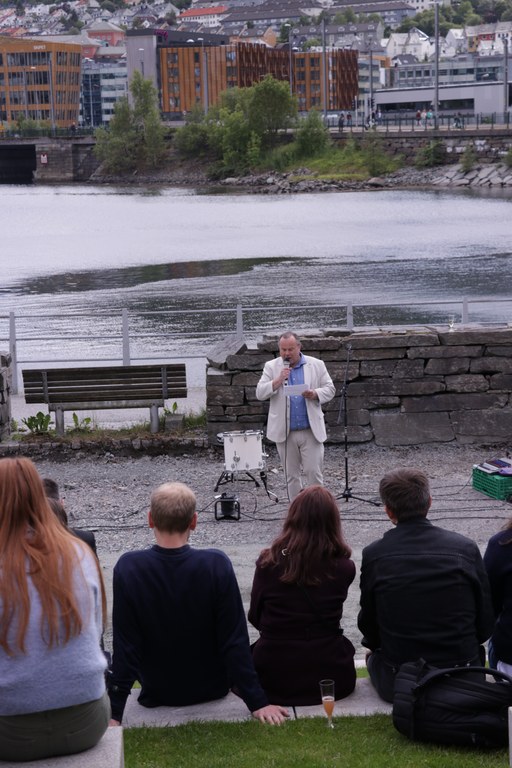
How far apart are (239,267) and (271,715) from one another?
132 ft

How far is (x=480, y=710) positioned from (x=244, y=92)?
13971cm

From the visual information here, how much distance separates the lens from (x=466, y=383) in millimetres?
11750

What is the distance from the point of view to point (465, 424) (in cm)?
1179

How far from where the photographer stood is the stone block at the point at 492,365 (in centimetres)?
1173

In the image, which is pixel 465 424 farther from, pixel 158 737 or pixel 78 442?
pixel 158 737

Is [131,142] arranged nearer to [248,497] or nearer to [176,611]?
[248,497]

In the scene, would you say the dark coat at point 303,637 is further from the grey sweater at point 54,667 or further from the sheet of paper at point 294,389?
the sheet of paper at point 294,389

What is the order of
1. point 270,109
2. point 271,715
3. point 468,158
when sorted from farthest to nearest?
point 270,109, point 468,158, point 271,715

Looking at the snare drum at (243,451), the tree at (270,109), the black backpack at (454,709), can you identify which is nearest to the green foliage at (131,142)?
the tree at (270,109)

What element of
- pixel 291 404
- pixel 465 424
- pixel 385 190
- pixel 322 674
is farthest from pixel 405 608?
pixel 385 190

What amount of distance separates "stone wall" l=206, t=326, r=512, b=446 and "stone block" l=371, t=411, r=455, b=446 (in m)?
0.01

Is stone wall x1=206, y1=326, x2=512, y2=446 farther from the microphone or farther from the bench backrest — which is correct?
the microphone

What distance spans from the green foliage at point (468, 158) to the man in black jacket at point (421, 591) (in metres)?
104

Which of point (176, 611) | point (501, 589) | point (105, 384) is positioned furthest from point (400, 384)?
point (176, 611)
